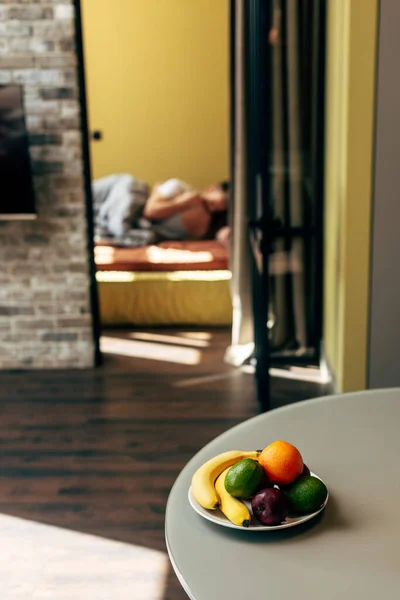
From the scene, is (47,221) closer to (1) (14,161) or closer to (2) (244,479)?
(1) (14,161)

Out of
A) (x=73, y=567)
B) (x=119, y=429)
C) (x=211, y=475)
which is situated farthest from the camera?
(x=119, y=429)

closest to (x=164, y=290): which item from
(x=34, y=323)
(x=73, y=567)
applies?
Result: (x=34, y=323)

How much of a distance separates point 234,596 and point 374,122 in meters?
2.21

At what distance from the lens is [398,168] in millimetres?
2814

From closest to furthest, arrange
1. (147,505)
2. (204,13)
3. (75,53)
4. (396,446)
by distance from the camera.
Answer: (396,446), (147,505), (75,53), (204,13)

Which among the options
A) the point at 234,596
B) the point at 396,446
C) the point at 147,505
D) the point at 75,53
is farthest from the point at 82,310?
the point at 234,596

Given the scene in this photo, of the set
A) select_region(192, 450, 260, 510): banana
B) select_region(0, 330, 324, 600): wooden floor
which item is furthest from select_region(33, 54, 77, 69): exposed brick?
select_region(192, 450, 260, 510): banana

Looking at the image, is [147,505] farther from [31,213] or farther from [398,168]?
[31,213]

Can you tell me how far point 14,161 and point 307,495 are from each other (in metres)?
3.01

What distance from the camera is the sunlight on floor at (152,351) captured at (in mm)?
4293

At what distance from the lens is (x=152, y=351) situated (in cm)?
444

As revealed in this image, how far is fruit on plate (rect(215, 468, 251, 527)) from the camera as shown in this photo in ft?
3.81

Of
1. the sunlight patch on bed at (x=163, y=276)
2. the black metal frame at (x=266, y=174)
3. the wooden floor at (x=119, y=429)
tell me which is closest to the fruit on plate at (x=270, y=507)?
the wooden floor at (x=119, y=429)

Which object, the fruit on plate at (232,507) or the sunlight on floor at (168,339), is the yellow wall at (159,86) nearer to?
the sunlight on floor at (168,339)
